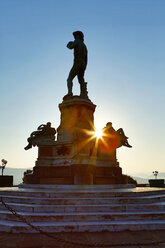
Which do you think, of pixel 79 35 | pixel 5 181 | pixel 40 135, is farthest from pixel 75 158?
pixel 5 181

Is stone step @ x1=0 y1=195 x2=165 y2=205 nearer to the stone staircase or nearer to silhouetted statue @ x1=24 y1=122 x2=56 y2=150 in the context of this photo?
the stone staircase

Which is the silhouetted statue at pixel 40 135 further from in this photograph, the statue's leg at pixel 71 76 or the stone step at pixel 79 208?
the stone step at pixel 79 208

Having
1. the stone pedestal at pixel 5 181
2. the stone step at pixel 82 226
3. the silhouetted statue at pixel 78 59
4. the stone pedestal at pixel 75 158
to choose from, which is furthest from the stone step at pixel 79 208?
the stone pedestal at pixel 5 181

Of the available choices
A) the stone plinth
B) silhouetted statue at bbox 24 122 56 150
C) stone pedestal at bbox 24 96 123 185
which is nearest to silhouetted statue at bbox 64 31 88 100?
the stone plinth

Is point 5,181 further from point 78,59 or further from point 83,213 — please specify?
point 83,213

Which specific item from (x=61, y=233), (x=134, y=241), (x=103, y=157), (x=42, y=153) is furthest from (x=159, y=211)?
(x=42, y=153)

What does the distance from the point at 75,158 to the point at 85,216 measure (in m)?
5.41

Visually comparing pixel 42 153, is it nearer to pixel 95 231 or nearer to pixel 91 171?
pixel 91 171

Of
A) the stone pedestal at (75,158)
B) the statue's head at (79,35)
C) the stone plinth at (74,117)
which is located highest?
the statue's head at (79,35)

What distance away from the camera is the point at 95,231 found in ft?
17.6

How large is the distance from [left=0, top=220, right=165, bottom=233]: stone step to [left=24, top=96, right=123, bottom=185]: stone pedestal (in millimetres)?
5184

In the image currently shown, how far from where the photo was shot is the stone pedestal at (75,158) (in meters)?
10.9

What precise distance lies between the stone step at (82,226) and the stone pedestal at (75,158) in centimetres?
518

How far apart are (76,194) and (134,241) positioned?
2.92 m
